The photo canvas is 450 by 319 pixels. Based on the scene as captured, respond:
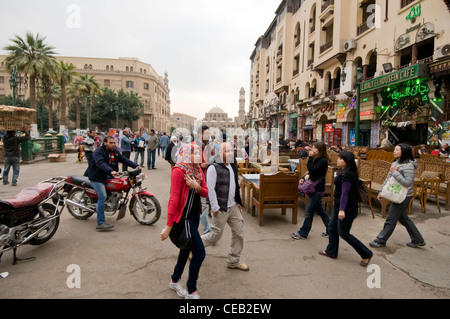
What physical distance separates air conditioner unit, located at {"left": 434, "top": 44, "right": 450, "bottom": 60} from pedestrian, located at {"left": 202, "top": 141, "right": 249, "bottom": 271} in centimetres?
1261

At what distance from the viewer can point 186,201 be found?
9.37 feet

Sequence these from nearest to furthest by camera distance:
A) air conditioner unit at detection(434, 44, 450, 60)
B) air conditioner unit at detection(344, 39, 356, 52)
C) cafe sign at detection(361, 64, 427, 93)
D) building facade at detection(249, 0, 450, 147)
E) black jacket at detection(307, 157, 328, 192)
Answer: black jacket at detection(307, 157, 328, 192) < air conditioner unit at detection(434, 44, 450, 60) < cafe sign at detection(361, 64, 427, 93) < building facade at detection(249, 0, 450, 147) < air conditioner unit at detection(344, 39, 356, 52)

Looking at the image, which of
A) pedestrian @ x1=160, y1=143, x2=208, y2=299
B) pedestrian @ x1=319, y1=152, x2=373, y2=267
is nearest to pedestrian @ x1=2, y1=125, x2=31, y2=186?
pedestrian @ x1=160, y1=143, x2=208, y2=299

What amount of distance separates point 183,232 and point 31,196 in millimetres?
2739

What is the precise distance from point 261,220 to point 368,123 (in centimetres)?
1652

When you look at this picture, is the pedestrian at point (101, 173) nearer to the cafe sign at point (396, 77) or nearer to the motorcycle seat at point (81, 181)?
the motorcycle seat at point (81, 181)

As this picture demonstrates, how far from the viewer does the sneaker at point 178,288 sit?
9.65 ft

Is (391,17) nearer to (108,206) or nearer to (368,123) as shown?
(368,123)

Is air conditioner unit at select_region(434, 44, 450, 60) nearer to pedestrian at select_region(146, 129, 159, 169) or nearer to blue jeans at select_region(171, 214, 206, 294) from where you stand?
pedestrian at select_region(146, 129, 159, 169)

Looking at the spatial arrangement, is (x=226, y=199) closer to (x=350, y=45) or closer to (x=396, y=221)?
(x=396, y=221)

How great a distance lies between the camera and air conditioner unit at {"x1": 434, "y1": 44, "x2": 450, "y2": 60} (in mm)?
11113

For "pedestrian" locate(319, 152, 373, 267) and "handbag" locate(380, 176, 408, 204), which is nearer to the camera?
"pedestrian" locate(319, 152, 373, 267)

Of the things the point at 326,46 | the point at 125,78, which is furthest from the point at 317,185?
the point at 125,78
